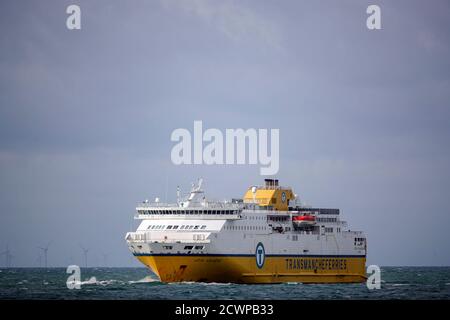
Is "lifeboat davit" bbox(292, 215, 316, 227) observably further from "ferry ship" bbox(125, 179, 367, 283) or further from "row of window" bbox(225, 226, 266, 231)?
"row of window" bbox(225, 226, 266, 231)

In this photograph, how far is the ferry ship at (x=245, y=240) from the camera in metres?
87.3

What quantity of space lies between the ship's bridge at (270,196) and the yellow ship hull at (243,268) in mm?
4792

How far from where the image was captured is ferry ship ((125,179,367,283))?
8731 cm

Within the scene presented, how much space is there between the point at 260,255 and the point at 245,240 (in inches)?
82.7

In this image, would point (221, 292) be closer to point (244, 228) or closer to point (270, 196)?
point (244, 228)

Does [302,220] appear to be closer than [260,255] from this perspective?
No

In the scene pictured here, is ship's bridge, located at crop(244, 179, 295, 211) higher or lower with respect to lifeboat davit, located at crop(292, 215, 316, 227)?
higher

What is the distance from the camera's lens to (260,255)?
90.9 metres

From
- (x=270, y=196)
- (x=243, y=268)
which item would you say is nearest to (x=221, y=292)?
(x=243, y=268)

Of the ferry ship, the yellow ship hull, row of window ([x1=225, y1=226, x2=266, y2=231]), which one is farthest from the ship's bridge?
the yellow ship hull

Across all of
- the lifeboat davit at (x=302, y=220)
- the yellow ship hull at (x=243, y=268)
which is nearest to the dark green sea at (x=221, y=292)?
the yellow ship hull at (x=243, y=268)

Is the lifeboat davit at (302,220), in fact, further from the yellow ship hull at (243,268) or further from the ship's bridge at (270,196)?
the yellow ship hull at (243,268)
